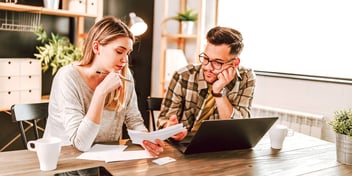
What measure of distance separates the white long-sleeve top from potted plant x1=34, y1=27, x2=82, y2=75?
106cm

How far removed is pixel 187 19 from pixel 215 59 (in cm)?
177

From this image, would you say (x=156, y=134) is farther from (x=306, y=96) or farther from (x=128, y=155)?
(x=306, y=96)

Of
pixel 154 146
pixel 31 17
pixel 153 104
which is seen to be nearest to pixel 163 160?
pixel 154 146

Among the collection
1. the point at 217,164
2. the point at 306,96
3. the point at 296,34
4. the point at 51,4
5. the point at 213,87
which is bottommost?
the point at 217,164

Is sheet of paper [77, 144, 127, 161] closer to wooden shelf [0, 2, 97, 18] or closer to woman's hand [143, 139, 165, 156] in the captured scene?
woman's hand [143, 139, 165, 156]

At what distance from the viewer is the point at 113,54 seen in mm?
1569

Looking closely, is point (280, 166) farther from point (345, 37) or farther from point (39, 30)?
point (39, 30)

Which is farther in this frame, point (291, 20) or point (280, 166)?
point (291, 20)

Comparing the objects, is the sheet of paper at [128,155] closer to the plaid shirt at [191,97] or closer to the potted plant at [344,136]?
the plaid shirt at [191,97]

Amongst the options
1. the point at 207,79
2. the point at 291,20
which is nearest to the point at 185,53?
the point at 291,20

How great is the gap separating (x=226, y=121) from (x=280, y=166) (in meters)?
0.26

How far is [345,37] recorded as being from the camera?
254 centimetres

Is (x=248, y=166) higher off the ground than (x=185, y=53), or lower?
lower

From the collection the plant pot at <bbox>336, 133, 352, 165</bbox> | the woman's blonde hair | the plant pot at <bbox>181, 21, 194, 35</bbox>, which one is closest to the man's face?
the woman's blonde hair
